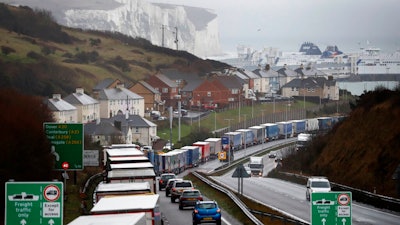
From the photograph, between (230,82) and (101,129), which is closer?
(101,129)

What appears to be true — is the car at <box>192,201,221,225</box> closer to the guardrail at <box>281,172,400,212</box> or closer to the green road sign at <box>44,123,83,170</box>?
the green road sign at <box>44,123,83,170</box>

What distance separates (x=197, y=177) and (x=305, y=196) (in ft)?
37.2

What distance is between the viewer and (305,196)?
43812mm

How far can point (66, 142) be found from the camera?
108 feet

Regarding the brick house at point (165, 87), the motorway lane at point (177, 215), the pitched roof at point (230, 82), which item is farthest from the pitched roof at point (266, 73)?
the motorway lane at point (177, 215)

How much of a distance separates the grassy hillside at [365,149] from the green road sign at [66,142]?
41.7ft

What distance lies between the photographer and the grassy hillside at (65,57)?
112000mm

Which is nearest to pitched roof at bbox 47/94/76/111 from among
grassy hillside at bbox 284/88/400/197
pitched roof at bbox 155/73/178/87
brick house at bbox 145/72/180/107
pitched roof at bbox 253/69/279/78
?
grassy hillside at bbox 284/88/400/197

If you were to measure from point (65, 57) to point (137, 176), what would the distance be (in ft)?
368

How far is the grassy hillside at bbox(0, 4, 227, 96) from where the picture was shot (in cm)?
11200

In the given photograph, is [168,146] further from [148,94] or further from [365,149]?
[365,149]

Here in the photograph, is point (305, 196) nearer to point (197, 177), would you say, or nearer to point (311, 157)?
point (197, 177)

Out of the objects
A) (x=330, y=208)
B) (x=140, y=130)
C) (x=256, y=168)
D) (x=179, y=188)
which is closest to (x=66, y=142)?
(x=179, y=188)

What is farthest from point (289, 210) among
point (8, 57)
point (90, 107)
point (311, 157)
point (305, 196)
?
point (8, 57)
